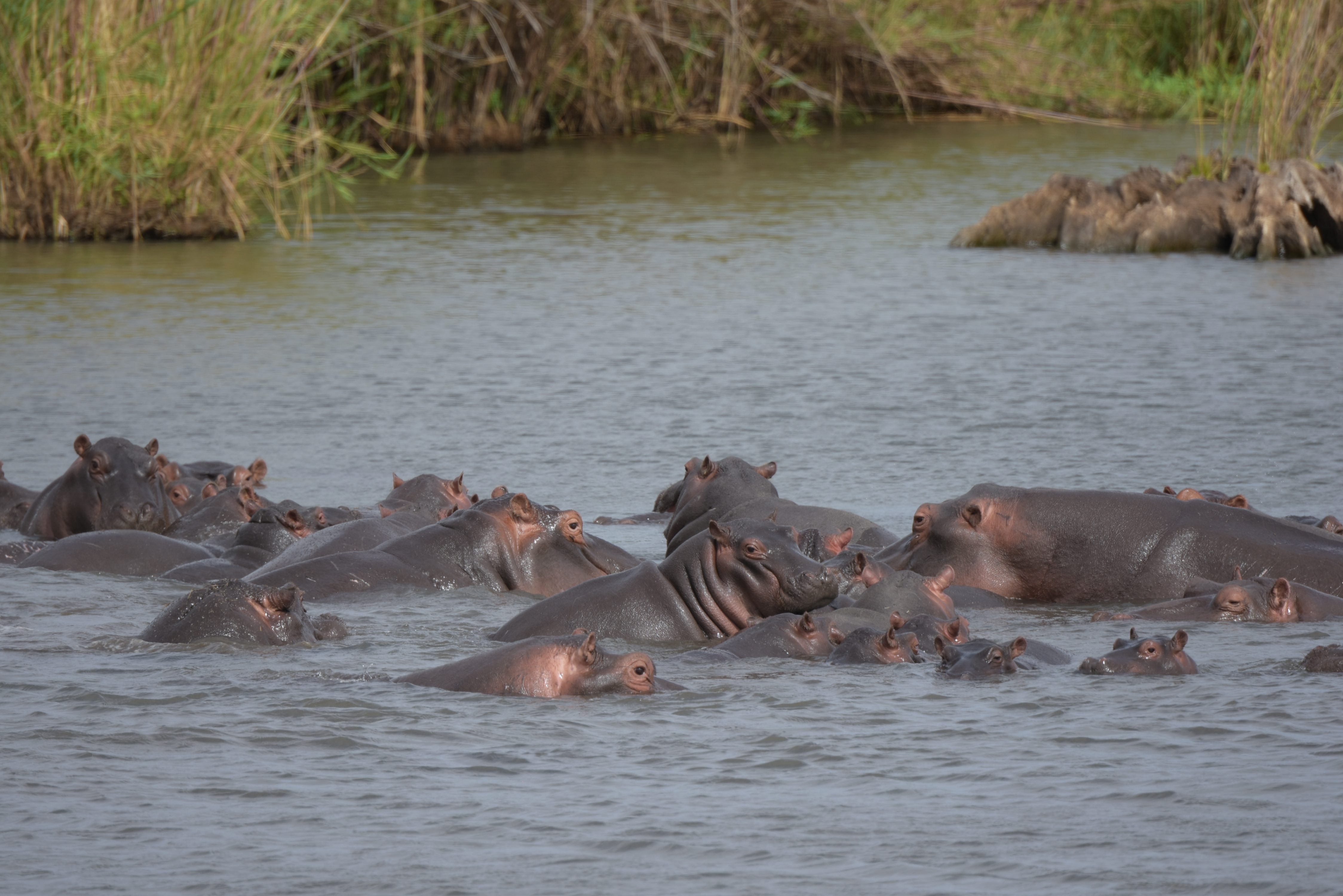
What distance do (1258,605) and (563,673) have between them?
1953mm

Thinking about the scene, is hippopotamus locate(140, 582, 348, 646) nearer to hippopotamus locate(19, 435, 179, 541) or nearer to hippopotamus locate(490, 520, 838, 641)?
hippopotamus locate(490, 520, 838, 641)

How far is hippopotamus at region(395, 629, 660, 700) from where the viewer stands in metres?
4.34

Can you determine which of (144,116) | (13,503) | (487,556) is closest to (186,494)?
(13,503)

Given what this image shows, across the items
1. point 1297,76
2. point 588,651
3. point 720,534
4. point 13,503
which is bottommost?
point 13,503

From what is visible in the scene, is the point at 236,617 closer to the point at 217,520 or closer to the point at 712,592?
the point at 712,592

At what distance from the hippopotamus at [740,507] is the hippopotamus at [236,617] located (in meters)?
1.43

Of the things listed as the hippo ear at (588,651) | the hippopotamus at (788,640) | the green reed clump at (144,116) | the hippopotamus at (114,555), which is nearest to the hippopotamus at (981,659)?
the hippopotamus at (788,640)

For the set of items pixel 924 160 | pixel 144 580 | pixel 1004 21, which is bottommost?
pixel 144 580

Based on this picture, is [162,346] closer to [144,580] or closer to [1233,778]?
[144,580]

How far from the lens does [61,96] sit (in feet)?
42.3

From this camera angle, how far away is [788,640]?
4.82 m

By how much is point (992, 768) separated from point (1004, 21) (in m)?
21.7

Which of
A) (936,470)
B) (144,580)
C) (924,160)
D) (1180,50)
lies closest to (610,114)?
(924,160)

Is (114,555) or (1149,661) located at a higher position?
(1149,661)
